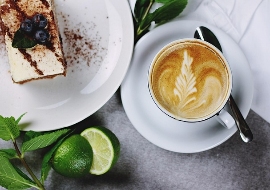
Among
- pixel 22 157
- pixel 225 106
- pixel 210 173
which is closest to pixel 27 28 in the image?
pixel 22 157

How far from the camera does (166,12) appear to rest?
1.35 m

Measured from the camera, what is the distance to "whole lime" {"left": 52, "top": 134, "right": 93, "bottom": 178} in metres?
1.36

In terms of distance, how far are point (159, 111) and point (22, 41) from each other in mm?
479

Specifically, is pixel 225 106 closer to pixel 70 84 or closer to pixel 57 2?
pixel 70 84

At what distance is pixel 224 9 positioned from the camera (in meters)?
1.45

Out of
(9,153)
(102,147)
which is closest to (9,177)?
(9,153)

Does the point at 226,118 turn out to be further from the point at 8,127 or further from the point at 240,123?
the point at 8,127

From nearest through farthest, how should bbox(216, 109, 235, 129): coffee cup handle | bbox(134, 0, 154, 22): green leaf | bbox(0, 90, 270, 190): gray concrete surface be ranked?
bbox(216, 109, 235, 129): coffee cup handle → bbox(134, 0, 154, 22): green leaf → bbox(0, 90, 270, 190): gray concrete surface

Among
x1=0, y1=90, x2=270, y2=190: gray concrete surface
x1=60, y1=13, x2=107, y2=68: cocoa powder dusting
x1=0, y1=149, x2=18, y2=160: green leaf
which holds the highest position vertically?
x1=60, y1=13, x2=107, y2=68: cocoa powder dusting

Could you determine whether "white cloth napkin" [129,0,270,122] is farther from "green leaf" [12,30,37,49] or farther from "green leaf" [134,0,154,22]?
"green leaf" [12,30,37,49]

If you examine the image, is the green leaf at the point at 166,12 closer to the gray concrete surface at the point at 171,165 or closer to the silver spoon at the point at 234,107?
the silver spoon at the point at 234,107

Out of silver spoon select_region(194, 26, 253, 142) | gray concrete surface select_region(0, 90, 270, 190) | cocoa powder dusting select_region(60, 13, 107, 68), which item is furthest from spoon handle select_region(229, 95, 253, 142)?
cocoa powder dusting select_region(60, 13, 107, 68)

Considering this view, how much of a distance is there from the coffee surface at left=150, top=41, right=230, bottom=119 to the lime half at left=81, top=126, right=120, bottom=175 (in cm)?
21

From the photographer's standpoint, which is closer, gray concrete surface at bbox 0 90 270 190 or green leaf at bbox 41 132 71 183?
green leaf at bbox 41 132 71 183
